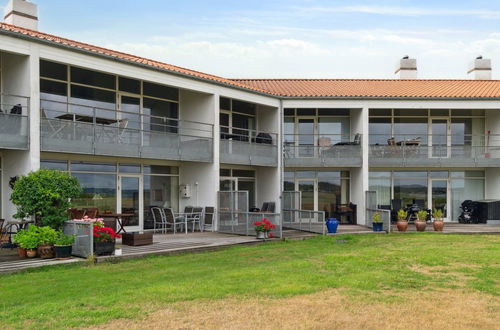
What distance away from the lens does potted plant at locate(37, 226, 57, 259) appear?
11656mm

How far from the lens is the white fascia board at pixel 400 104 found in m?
22.4

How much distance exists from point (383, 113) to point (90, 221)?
650 inches

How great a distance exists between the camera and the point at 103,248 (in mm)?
12031

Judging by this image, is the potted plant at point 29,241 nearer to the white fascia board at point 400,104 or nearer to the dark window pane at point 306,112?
the white fascia board at point 400,104

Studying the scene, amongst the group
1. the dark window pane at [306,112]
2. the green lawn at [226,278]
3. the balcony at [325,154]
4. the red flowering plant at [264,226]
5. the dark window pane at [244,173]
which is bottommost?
the green lawn at [226,278]

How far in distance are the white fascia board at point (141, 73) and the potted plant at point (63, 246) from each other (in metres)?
5.36

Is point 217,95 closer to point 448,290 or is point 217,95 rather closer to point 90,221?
point 90,221

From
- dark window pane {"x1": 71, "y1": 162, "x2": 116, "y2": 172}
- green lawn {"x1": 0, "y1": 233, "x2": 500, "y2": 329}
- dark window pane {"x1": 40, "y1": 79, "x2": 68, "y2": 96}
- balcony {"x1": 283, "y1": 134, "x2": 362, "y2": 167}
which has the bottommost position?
green lawn {"x1": 0, "y1": 233, "x2": 500, "y2": 329}

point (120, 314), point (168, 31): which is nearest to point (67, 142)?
point (120, 314)

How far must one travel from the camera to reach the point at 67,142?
1432 cm

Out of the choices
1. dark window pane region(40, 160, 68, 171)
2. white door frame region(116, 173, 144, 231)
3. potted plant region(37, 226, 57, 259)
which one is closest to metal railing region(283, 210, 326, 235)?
white door frame region(116, 173, 144, 231)

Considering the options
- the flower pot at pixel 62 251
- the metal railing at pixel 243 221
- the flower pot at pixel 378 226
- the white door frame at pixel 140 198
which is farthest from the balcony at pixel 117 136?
the flower pot at pixel 378 226

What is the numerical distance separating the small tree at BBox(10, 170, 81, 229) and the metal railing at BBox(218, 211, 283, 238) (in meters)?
6.35

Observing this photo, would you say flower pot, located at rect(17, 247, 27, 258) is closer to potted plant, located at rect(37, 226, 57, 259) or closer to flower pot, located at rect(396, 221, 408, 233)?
potted plant, located at rect(37, 226, 57, 259)
